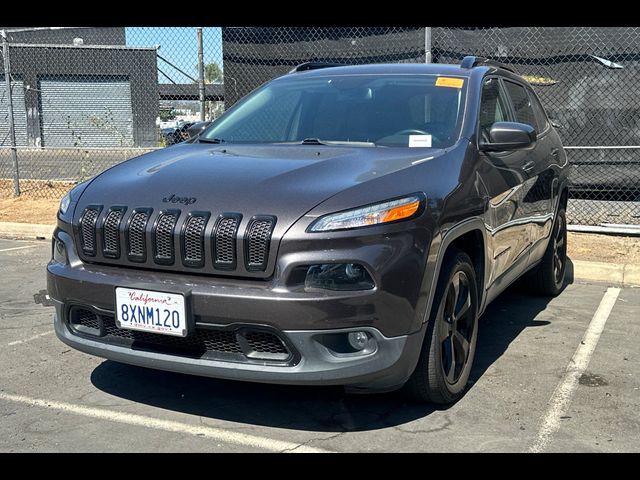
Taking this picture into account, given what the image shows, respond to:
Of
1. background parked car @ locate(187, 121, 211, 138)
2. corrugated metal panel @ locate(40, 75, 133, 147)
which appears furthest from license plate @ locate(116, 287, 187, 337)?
corrugated metal panel @ locate(40, 75, 133, 147)

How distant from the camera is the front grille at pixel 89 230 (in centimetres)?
334

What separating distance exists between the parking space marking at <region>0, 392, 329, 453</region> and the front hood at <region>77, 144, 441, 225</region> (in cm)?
99

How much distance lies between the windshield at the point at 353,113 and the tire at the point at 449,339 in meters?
0.74

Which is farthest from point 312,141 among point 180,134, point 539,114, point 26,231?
point 180,134

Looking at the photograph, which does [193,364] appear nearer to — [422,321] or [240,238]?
[240,238]

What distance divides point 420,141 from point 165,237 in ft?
5.01

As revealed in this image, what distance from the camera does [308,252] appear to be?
2.91 metres

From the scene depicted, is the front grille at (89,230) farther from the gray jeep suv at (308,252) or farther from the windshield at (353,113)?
the windshield at (353,113)

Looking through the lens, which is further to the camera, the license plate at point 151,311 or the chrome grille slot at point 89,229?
the chrome grille slot at point 89,229

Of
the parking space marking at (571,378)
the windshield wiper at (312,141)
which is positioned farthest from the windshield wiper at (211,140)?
the parking space marking at (571,378)

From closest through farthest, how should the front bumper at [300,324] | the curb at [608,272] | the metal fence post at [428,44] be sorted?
1. the front bumper at [300,324]
2. the curb at [608,272]
3. the metal fence post at [428,44]

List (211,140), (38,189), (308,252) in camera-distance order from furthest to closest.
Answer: (38,189) < (211,140) < (308,252)

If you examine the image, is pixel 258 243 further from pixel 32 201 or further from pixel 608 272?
pixel 32 201

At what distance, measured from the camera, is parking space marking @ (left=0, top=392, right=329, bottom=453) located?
3.12 m
